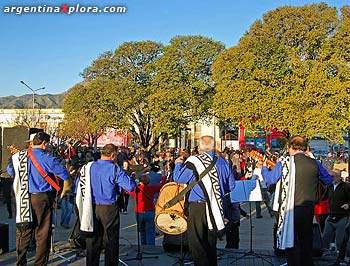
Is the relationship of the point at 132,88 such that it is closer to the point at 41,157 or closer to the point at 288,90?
the point at 288,90

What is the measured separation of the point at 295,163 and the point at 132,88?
31.3 meters

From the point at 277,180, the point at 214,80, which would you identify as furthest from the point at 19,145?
the point at 214,80

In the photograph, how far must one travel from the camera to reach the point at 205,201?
5.80 metres

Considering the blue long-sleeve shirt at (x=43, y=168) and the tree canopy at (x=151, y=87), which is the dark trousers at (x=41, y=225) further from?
the tree canopy at (x=151, y=87)

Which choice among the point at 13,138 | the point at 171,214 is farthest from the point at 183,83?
the point at 171,214

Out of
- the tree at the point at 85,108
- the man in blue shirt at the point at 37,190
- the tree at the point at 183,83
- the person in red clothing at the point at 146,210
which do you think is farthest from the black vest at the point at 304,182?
the tree at the point at 85,108

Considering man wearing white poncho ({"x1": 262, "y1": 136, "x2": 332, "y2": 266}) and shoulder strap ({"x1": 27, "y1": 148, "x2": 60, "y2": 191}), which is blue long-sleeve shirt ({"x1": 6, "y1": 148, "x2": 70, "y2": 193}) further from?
man wearing white poncho ({"x1": 262, "y1": 136, "x2": 332, "y2": 266})

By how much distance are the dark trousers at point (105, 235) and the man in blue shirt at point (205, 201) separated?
1035 mm

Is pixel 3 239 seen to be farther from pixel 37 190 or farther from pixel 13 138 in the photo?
pixel 13 138

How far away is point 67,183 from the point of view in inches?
257

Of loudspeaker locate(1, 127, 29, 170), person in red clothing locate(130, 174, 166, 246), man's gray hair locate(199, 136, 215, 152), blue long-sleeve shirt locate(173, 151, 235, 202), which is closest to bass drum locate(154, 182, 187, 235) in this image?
blue long-sleeve shirt locate(173, 151, 235, 202)

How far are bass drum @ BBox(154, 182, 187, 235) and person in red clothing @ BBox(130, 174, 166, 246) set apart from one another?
191 cm

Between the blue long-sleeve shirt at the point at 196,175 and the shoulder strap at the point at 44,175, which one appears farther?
the shoulder strap at the point at 44,175

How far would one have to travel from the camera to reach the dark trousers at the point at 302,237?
5887 mm
